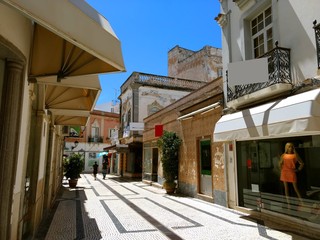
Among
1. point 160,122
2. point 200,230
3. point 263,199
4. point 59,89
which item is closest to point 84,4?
point 59,89

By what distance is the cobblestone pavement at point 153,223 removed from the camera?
6.05 m

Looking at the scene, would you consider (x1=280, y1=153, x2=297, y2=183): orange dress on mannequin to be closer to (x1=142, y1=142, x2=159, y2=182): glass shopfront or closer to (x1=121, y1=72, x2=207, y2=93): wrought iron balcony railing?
(x1=142, y1=142, x2=159, y2=182): glass shopfront

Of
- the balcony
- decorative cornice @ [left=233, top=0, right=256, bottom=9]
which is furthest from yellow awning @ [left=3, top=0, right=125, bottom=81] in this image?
the balcony

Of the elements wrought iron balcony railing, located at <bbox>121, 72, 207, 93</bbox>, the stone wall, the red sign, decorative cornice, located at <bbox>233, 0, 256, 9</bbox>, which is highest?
the stone wall

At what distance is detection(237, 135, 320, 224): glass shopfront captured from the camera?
6.39 m

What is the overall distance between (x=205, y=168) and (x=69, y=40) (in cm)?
937

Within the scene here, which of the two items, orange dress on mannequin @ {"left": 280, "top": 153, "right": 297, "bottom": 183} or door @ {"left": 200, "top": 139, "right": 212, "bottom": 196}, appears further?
door @ {"left": 200, "top": 139, "right": 212, "bottom": 196}

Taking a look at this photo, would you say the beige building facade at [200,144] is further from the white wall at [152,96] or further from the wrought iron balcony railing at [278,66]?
the white wall at [152,96]

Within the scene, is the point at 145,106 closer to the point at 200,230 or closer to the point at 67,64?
the point at 200,230

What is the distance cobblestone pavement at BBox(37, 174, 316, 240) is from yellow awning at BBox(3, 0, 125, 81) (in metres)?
3.81

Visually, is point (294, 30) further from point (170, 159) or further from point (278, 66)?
point (170, 159)

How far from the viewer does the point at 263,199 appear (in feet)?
26.0

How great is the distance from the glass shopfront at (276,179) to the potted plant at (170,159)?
4.98 meters

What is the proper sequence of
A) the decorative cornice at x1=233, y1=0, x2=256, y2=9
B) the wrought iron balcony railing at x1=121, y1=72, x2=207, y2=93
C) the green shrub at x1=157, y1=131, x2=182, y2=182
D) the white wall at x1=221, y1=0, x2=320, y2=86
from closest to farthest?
the white wall at x1=221, y1=0, x2=320, y2=86 → the decorative cornice at x1=233, y1=0, x2=256, y2=9 → the green shrub at x1=157, y1=131, x2=182, y2=182 → the wrought iron balcony railing at x1=121, y1=72, x2=207, y2=93
